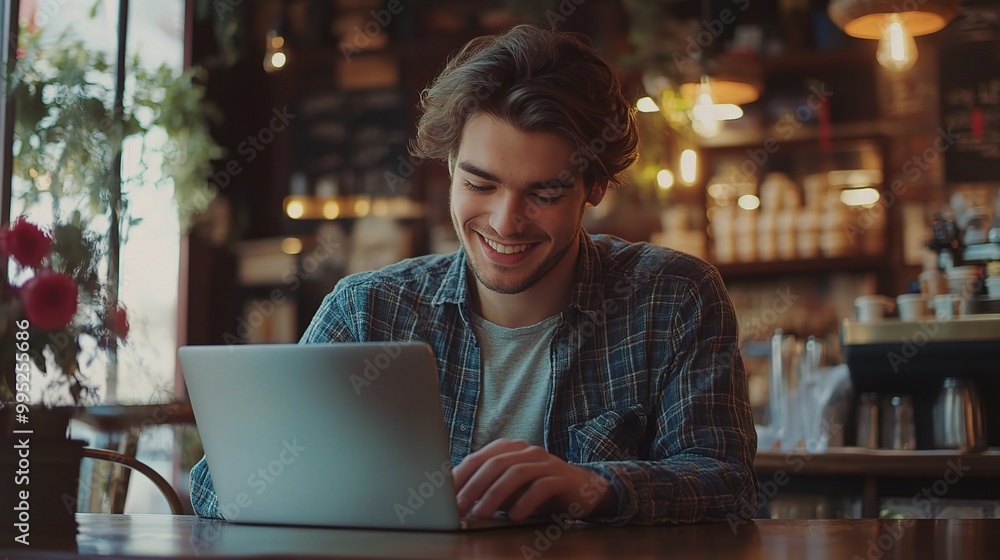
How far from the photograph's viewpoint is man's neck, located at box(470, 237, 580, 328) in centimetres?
181

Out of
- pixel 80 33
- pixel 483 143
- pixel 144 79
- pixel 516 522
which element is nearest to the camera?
pixel 516 522

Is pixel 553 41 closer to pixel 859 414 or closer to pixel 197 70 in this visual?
pixel 859 414

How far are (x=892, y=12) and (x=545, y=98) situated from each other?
1852 mm

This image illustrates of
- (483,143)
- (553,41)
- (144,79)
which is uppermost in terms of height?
(144,79)

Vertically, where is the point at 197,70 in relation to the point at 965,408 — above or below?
above

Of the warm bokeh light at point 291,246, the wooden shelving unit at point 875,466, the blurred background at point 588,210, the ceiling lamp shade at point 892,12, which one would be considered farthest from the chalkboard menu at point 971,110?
the warm bokeh light at point 291,246

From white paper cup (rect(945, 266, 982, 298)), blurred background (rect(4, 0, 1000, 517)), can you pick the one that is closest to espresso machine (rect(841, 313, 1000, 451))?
white paper cup (rect(945, 266, 982, 298))

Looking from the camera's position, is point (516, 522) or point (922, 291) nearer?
point (516, 522)

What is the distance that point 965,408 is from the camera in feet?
7.98

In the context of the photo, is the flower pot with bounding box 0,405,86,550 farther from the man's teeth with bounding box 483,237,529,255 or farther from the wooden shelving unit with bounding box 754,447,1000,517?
the wooden shelving unit with bounding box 754,447,1000,517

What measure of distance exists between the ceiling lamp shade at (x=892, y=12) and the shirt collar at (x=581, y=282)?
168cm

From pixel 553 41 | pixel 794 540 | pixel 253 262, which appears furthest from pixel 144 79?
pixel 794 540

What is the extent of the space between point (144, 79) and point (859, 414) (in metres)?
2.54

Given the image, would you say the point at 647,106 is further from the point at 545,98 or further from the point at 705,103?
the point at 545,98
